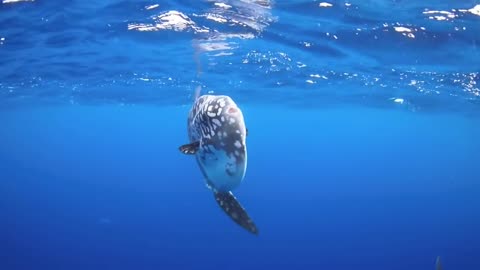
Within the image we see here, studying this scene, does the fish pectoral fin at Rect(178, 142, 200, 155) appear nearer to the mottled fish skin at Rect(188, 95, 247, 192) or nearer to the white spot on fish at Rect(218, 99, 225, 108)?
the mottled fish skin at Rect(188, 95, 247, 192)

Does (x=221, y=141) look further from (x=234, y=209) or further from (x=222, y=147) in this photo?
(x=234, y=209)

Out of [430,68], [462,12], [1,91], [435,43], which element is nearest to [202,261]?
[1,91]

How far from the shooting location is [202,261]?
38.6 meters

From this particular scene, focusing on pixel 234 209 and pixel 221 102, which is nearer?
pixel 221 102

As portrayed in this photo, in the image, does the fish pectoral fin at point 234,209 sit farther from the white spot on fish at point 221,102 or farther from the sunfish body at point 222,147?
the white spot on fish at point 221,102

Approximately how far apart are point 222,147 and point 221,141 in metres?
0.06

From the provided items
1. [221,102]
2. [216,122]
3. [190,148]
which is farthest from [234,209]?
[221,102]

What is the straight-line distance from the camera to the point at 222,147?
3514mm

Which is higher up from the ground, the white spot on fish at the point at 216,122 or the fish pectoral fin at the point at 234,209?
the white spot on fish at the point at 216,122

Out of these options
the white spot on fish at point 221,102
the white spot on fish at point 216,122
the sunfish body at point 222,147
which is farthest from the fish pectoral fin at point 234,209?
the white spot on fish at point 221,102

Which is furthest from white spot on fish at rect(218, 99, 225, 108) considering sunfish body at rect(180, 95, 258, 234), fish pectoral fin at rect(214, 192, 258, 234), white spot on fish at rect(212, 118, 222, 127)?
fish pectoral fin at rect(214, 192, 258, 234)

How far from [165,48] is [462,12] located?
11.8 metres

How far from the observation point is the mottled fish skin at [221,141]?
342cm

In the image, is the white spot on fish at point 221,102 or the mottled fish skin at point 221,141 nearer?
the mottled fish skin at point 221,141
